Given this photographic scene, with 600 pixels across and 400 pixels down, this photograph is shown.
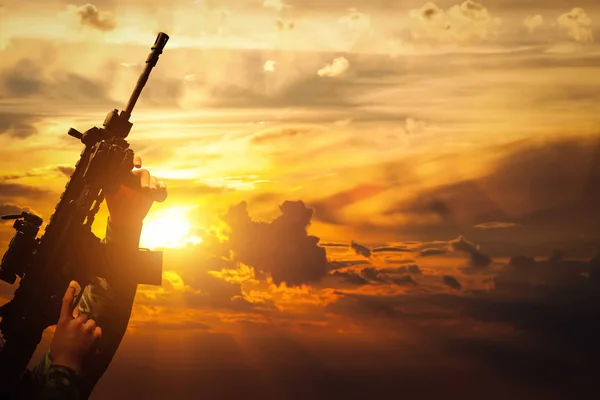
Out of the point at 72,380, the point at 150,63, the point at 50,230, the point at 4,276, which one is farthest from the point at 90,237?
the point at 150,63

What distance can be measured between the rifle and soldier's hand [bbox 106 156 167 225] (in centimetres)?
15

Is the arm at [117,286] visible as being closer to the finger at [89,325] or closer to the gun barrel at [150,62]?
the finger at [89,325]

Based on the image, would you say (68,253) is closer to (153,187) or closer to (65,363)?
(153,187)

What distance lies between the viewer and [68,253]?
12.4 m

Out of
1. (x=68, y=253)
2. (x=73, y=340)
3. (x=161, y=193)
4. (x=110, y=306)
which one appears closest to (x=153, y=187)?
(x=161, y=193)

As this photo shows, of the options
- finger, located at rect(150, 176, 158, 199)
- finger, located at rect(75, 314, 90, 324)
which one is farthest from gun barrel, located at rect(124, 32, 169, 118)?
finger, located at rect(75, 314, 90, 324)

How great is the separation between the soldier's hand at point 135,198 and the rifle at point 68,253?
15cm

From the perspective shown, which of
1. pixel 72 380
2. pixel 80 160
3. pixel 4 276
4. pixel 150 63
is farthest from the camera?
pixel 150 63

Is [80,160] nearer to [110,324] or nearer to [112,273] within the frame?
[112,273]

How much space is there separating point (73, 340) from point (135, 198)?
9.02 feet

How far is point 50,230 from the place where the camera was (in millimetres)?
12406

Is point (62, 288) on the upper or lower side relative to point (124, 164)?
lower

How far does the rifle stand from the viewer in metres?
11.8

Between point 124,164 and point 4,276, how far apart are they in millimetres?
2739
